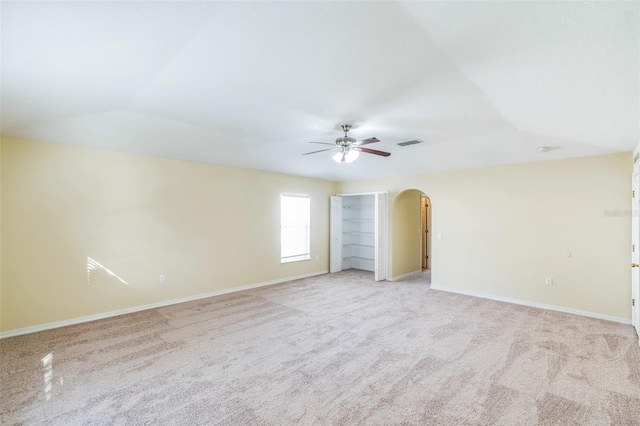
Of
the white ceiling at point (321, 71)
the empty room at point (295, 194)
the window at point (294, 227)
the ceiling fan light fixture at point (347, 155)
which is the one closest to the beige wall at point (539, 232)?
the empty room at point (295, 194)

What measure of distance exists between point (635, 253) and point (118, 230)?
7376 mm

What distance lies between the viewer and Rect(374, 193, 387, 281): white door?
6.82 metres

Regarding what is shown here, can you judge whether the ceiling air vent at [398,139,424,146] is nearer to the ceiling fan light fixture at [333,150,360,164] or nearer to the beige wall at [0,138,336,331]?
the ceiling fan light fixture at [333,150,360,164]

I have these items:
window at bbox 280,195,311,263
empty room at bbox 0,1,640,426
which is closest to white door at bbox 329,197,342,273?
window at bbox 280,195,311,263

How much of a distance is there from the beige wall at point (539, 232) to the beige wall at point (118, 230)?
3.88 meters

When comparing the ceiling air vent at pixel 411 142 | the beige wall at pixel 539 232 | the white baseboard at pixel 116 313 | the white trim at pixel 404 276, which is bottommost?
the white trim at pixel 404 276

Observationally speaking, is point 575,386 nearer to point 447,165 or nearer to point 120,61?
point 447,165

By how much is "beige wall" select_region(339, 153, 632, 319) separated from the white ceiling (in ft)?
2.36

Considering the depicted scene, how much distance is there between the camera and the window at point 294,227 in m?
6.96

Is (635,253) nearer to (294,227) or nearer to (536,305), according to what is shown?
(536,305)

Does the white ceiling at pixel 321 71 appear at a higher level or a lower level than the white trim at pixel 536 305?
higher

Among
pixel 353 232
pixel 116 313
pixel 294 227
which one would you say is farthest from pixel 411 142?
pixel 116 313

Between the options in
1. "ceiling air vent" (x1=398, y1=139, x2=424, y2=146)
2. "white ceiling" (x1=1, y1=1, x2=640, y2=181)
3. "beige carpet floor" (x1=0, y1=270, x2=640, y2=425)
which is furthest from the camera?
"ceiling air vent" (x1=398, y1=139, x2=424, y2=146)

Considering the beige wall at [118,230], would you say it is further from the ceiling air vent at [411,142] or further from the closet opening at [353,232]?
the ceiling air vent at [411,142]
